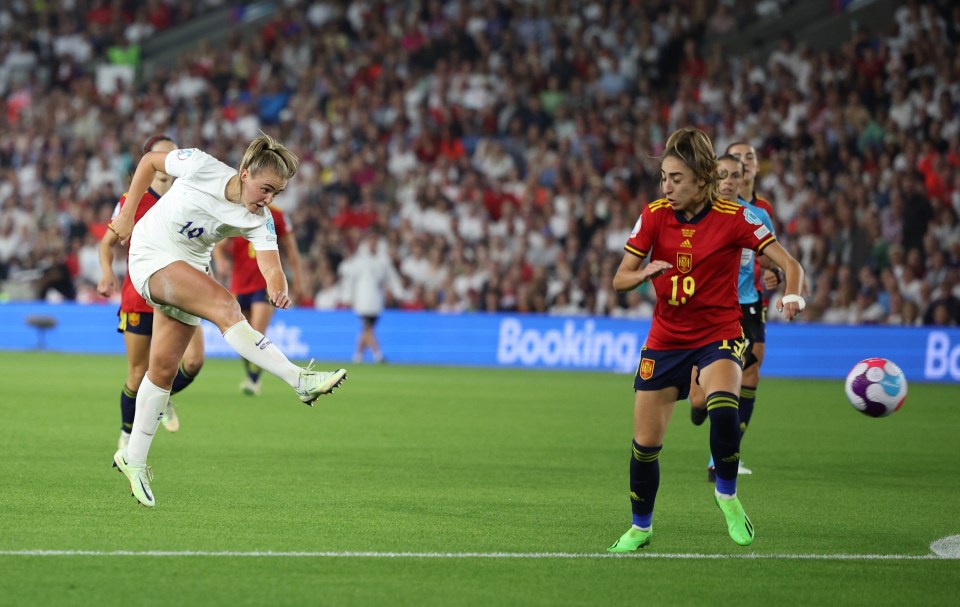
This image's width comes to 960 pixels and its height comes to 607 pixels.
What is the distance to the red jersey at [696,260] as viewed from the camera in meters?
7.43

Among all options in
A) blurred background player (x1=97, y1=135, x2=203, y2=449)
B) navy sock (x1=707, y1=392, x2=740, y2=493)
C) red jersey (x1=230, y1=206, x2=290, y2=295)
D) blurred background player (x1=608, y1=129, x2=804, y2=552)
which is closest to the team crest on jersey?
blurred background player (x1=608, y1=129, x2=804, y2=552)

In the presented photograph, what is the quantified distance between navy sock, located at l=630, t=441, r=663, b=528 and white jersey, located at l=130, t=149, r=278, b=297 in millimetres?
2464

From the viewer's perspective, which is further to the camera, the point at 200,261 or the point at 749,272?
the point at 749,272

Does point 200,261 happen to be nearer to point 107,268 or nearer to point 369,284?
point 107,268

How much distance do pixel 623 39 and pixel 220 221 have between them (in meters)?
21.4

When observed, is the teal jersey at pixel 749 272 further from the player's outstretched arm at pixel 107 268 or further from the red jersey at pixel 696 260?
the player's outstretched arm at pixel 107 268

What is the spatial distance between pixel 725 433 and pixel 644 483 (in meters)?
0.49

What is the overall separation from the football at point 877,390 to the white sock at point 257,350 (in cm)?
398

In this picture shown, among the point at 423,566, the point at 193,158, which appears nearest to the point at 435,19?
the point at 193,158

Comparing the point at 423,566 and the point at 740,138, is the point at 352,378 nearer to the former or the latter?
the point at 740,138

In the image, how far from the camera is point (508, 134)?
28422 mm

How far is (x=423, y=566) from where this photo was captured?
668 cm

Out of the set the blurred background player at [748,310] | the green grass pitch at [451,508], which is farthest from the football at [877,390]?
the blurred background player at [748,310]

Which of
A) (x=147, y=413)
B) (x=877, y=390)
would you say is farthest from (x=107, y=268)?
(x=877, y=390)
